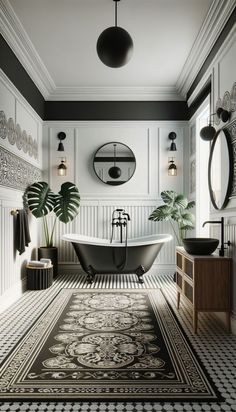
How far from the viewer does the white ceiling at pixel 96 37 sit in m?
3.19

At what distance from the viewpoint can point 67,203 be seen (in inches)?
195

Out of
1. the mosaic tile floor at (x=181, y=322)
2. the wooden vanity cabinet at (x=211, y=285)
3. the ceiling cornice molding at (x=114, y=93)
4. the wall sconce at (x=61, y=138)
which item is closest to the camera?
the mosaic tile floor at (x=181, y=322)

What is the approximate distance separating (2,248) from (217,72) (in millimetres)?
2981

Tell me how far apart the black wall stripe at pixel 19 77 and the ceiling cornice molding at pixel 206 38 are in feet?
6.99

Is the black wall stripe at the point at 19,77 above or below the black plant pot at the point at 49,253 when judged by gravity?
above

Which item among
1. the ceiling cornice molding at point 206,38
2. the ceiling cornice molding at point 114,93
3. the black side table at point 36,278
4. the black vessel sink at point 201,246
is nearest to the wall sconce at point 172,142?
the ceiling cornice molding at point 114,93

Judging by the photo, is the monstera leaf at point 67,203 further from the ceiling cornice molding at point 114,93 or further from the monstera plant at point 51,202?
the ceiling cornice molding at point 114,93

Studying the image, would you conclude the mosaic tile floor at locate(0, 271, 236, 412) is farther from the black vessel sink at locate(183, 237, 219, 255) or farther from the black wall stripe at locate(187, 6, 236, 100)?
the black wall stripe at locate(187, 6, 236, 100)

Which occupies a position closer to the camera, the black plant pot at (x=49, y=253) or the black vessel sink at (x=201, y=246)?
the black vessel sink at (x=201, y=246)

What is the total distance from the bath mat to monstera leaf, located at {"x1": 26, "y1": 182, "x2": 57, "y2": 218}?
1.63 meters

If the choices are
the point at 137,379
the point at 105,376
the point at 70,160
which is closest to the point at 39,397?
the point at 105,376

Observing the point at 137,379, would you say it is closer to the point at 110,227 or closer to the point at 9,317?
the point at 9,317

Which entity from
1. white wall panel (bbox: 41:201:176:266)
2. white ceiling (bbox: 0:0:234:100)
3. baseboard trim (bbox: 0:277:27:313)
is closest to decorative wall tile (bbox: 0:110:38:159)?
white ceiling (bbox: 0:0:234:100)

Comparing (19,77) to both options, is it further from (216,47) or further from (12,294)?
(12,294)
